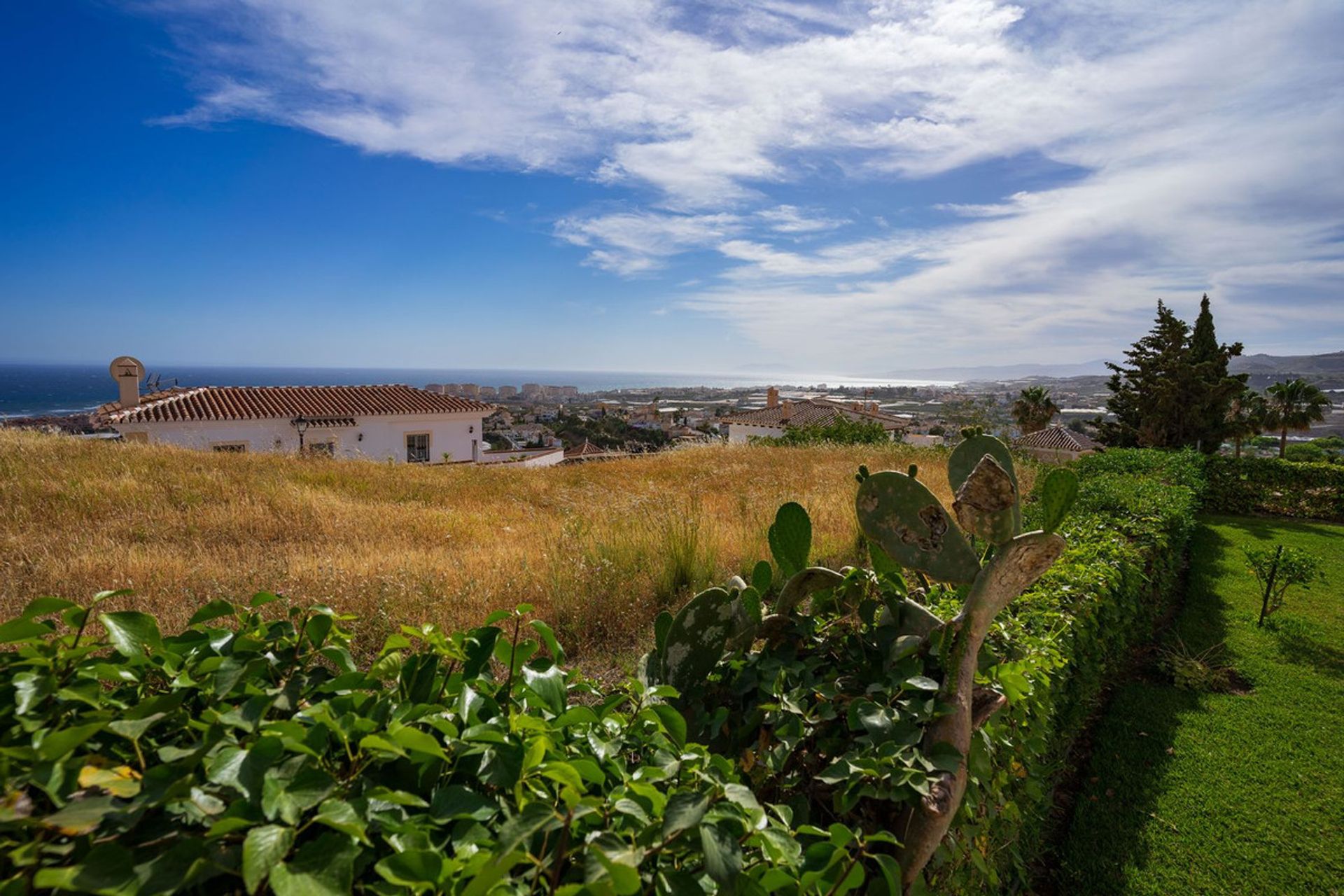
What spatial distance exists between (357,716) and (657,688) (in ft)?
1.83

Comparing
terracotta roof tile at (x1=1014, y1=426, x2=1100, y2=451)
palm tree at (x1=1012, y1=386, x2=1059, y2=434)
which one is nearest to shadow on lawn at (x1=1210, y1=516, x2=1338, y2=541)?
terracotta roof tile at (x1=1014, y1=426, x2=1100, y2=451)

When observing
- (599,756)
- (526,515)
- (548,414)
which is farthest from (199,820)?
(548,414)

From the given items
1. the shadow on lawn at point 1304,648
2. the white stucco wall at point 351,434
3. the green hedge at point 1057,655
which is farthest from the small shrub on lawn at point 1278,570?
the white stucco wall at point 351,434

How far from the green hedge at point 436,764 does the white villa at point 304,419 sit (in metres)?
20.2

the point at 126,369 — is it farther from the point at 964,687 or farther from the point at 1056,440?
the point at 1056,440

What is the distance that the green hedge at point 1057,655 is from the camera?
1880 mm

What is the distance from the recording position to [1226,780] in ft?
13.1

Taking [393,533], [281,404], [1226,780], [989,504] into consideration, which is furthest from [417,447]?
[989,504]

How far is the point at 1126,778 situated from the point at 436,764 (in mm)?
4695

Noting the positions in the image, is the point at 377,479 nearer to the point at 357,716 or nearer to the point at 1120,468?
the point at 357,716

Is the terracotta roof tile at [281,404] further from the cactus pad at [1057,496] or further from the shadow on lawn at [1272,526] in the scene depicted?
the shadow on lawn at [1272,526]

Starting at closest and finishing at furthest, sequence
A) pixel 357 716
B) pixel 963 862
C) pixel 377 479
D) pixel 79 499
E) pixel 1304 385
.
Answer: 1. pixel 357 716
2. pixel 963 862
3. pixel 79 499
4. pixel 377 479
5. pixel 1304 385

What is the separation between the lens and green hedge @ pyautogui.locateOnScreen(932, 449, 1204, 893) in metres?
1.88

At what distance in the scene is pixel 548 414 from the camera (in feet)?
196
